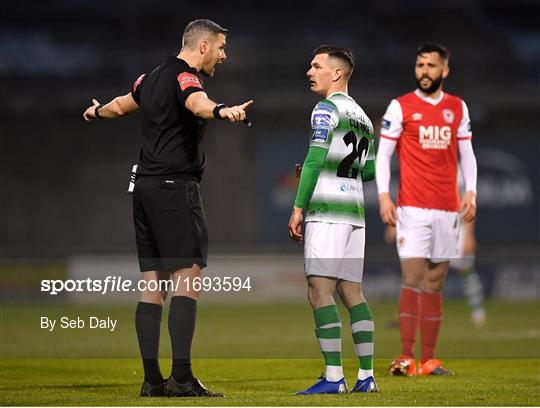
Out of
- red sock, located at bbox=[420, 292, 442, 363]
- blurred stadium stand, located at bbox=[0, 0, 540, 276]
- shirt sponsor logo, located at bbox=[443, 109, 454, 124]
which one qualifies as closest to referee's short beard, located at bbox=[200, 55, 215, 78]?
shirt sponsor logo, located at bbox=[443, 109, 454, 124]

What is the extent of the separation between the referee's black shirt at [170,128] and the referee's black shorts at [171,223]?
0.07 metres

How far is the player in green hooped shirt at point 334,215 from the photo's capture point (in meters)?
6.49

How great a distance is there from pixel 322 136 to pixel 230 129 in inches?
703

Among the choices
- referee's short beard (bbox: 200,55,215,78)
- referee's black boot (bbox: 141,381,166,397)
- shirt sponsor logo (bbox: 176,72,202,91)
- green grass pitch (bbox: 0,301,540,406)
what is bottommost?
green grass pitch (bbox: 0,301,540,406)

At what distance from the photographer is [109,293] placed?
8656 millimetres

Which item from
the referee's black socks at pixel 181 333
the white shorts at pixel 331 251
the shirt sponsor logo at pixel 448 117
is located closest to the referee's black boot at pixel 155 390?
the referee's black socks at pixel 181 333

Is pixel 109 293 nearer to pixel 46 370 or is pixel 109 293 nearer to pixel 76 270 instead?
pixel 46 370

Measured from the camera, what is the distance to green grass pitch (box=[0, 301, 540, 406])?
6.51 m

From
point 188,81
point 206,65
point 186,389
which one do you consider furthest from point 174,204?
point 186,389

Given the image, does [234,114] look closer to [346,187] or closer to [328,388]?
[346,187]

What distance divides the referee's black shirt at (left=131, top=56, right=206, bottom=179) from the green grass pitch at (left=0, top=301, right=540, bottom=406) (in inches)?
49.9

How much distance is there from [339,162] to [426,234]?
1909 millimetres

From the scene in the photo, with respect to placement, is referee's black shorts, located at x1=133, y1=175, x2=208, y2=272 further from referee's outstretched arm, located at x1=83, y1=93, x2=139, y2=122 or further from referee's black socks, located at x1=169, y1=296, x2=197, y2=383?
referee's outstretched arm, located at x1=83, y1=93, x2=139, y2=122

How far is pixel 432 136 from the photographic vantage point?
8391 millimetres
